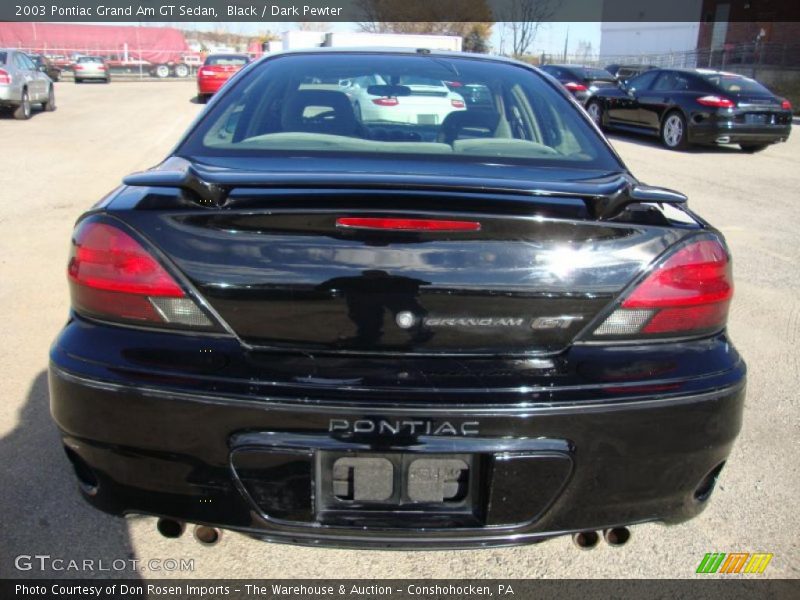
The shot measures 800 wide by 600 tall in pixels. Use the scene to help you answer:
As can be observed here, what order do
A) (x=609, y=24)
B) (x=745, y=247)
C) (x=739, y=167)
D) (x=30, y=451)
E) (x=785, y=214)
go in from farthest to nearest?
(x=609, y=24) → (x=739, y=167) → (x=785, y=214) → (x=745, y=247) → (x=30, y=451)

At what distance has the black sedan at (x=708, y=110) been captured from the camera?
12383 mm

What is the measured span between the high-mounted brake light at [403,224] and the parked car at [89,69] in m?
36.8

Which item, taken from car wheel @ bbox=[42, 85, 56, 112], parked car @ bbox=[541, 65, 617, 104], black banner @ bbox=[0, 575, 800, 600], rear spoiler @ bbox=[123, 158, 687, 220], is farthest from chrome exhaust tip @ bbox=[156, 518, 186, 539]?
car wheel @ bbox=[42, 85, 56, 112]

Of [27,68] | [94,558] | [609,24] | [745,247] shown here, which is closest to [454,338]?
[94,558]

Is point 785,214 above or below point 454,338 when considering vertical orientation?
below

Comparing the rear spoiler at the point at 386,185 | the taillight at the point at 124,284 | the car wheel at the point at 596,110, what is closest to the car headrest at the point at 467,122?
the rear spoiler at the point at 386,185

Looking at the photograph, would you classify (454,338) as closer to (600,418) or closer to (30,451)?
(600,418)

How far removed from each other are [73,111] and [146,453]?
18833 mm

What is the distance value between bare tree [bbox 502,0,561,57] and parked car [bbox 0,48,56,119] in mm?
36053

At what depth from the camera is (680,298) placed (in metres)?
1.96

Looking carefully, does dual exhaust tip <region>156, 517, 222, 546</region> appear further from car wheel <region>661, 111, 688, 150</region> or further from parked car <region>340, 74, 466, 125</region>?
car wheel <region>661, 111, 688, 150</region>

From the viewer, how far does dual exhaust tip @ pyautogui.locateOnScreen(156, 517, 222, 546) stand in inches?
79.0

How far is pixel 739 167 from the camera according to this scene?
37.3 feet

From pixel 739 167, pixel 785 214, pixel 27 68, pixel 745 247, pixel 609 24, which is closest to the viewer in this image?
pixel 745 247
